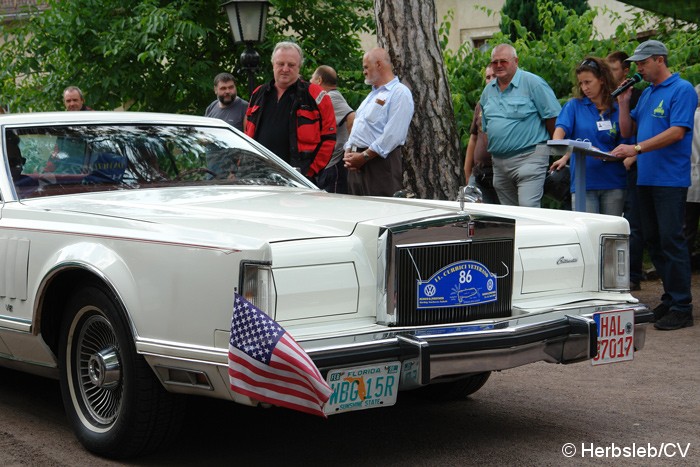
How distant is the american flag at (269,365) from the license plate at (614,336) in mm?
1391

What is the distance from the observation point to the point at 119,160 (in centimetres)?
562

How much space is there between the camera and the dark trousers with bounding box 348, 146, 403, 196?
26.8 feet

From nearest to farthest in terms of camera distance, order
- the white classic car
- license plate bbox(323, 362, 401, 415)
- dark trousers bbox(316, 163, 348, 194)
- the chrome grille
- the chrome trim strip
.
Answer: license plate bbox(323, 362, 401, 415), the white classic car, the chrome grille, the chrome trim strip, dark trousers bbox(316, 163, 348, 194)

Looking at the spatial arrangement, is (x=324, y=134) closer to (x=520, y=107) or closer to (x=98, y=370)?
(x=520, y=107)

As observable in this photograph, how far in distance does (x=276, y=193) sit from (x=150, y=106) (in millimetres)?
12153

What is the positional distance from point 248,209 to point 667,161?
379 cm

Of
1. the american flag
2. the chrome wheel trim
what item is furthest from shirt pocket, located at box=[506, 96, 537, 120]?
the american flag

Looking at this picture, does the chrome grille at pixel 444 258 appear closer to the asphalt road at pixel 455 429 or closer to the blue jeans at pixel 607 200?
the asphalt road at pixel 455 429

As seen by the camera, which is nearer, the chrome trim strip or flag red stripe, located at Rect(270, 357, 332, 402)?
flag red stripe, located at Rect(270, 357, 332, 402)

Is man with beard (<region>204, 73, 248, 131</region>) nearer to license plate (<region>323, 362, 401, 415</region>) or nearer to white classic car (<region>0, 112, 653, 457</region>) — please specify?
white classic car (<region>0, 112, 653, 457</region>)

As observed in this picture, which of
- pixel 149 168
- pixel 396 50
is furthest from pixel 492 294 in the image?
pixel 396 50

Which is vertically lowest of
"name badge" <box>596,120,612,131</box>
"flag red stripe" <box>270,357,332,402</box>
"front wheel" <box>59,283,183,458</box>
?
"front wheel" <box>59,283,183,458</box>

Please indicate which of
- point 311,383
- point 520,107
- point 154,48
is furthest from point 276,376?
point 154,48

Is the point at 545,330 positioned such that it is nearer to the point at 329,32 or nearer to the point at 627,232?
the point at 627,232
